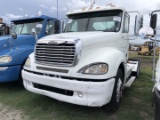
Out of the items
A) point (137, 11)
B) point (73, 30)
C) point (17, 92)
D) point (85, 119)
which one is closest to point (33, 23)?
point (73, 30)

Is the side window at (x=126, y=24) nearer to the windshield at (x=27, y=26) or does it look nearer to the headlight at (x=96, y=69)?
A: the headlight at (x=96, y=69)

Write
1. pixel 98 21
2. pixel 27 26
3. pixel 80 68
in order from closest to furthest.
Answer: pixel 80 68
pixel 98 21
pixel 27 26

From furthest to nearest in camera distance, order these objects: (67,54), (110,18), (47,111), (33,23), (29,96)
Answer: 1. (33,23)
2. (29,96)
3. (110,18)
4. (47,111)
5. (67,54)

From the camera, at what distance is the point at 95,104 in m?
3.46

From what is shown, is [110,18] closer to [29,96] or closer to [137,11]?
[137,11]

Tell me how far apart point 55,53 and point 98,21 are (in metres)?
1.70

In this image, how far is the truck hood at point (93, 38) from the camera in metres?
3.92

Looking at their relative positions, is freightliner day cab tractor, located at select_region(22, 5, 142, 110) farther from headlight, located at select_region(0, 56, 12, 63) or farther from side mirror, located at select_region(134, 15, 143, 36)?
headlight, located at select_region(0, 56, 12, 63)

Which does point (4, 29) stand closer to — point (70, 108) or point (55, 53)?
point (55, 53)

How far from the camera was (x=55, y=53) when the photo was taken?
12.7 feet

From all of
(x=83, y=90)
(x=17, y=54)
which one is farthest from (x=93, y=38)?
(x=17, y=54)

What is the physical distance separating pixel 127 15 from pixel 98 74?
8.20 ft

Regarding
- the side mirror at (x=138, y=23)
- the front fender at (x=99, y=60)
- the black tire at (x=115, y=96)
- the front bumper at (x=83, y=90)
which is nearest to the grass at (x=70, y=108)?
the black tire at (x=115, y=96)

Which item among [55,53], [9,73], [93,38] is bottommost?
[9,73]
